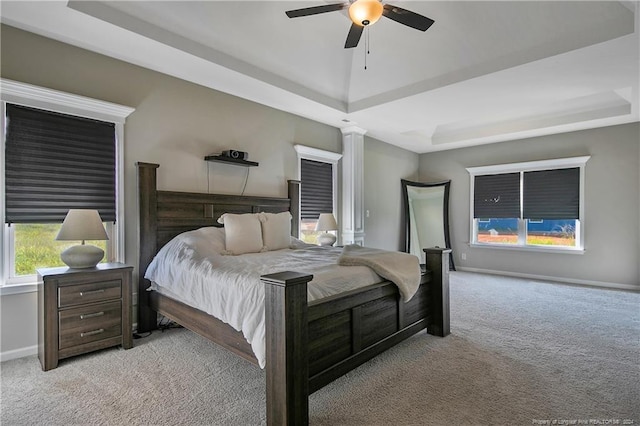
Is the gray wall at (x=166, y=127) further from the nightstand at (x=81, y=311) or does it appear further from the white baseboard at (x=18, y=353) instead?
the nightstand at (x=81, y=311)

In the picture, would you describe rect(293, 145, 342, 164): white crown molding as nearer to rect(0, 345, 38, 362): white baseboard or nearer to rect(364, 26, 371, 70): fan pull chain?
rect(364, 26, 371, 70): fan pull chain

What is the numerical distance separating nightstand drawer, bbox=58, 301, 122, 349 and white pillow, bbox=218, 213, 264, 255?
3.62 feet

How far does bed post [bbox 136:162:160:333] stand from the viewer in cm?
333

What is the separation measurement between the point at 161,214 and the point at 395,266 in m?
2.47

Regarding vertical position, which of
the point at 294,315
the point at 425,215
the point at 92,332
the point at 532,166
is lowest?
the point at 92,332

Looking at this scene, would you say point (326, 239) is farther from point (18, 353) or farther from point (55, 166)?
point (18, 353)

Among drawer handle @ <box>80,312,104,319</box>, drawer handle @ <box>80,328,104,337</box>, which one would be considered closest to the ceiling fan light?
drawer handle @ <box>80,312,104,319</box>

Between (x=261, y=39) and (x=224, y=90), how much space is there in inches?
35.8

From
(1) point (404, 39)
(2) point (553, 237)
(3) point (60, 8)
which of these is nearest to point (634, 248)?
(2) point (553, 237)

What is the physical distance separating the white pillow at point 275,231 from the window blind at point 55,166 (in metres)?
1.51

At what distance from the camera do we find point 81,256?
275cm

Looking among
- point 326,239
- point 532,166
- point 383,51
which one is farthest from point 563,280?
point 383,51

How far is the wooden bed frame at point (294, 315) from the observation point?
175cm

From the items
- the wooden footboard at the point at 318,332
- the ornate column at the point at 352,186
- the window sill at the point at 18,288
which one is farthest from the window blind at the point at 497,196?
the window sill at the point at 18,288
